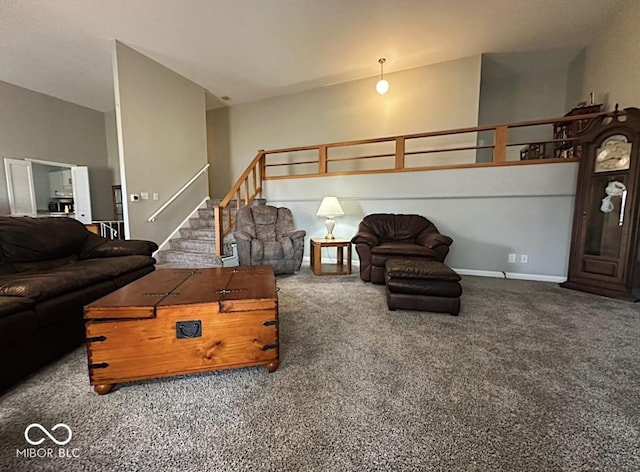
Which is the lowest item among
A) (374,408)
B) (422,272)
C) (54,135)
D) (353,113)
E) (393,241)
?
(374,408)

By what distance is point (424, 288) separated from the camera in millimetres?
2426

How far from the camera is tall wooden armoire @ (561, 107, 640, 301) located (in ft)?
9.21

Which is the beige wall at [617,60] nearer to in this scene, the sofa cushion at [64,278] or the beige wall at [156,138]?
the sofa cushion at [64,278]

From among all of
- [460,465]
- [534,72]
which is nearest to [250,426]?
[460,465]

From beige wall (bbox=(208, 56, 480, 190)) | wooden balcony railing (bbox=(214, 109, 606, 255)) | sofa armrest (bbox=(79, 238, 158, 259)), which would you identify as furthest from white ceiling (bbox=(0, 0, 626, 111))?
sofa armrest (bbox=(79, 238, 158, 259))

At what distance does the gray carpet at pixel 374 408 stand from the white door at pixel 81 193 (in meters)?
5.58

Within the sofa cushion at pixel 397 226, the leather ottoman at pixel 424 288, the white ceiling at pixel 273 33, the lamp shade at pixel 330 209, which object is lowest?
the leather ottoman at pixel 424 288

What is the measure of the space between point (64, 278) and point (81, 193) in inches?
221

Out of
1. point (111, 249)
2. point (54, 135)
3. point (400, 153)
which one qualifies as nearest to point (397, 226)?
point (400, 153)

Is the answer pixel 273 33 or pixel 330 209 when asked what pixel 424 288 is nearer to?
pixel 330 209

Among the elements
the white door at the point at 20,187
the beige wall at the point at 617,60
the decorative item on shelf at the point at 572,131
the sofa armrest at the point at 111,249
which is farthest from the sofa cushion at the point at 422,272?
the white door at the point at 20,187

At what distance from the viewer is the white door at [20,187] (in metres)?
4.89

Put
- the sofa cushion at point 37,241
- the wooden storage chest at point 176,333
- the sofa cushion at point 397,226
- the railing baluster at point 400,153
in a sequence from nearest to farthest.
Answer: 1. the wooden storage chest at point 176,333
2. the sofa cushion at point 37,241
3. the sofa cushion at point 397,226
4. the railing baluster at point 400,153

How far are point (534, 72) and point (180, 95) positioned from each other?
6.59 metres
